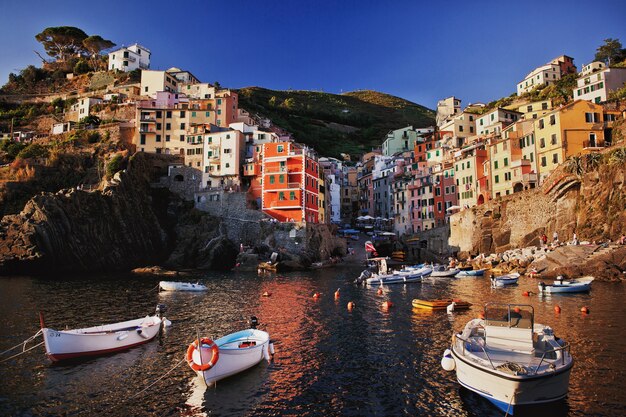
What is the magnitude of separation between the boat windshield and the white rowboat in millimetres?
9209

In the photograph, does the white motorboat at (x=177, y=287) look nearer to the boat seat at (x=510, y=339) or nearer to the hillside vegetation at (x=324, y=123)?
the boat seat at (x=510, y=339)

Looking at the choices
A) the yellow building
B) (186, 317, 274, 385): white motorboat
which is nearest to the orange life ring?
(186, 317, 274, 385): white motorboat

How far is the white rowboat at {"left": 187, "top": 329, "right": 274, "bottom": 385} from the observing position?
14.8 metres

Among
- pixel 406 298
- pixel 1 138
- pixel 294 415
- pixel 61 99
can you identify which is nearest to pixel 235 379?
pixel 294 415

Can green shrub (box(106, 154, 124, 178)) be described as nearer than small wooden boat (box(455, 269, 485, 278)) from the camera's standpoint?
No

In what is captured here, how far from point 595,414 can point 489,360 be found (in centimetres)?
344

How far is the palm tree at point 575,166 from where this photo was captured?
51.2 m

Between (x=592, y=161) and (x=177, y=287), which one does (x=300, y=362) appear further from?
(x=592, y=161)

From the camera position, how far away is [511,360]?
43.1ft

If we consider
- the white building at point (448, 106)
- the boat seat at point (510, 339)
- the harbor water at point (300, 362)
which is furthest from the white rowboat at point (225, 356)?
the white building at point (448, 106)

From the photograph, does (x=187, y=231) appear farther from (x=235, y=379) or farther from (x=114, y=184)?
(x=235, y=379)

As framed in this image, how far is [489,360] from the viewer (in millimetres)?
12734

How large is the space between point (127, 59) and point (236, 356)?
113588 mm

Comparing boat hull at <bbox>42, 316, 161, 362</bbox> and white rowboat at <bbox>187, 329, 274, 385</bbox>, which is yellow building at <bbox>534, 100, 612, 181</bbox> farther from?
boat hull at <bbox>42, 316, 161, 362</bbox>
